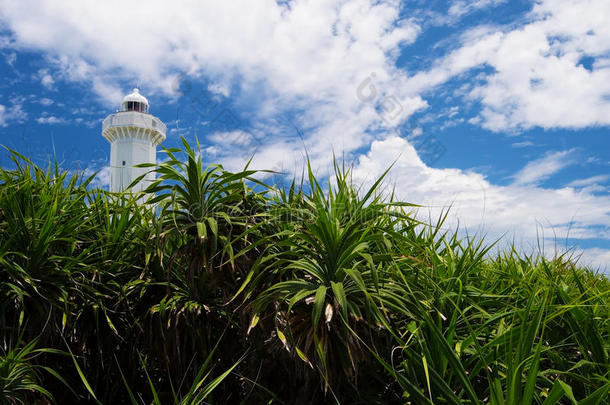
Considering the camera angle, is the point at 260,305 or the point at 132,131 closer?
the point at 260,305

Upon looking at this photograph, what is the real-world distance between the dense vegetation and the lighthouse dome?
26802 mm

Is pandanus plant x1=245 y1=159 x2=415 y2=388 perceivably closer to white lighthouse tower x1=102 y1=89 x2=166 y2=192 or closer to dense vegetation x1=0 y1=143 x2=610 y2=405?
dense vegetation x1=0 y1=143 x2=610 y2=405

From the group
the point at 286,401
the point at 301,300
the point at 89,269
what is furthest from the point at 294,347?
the point at 89,269

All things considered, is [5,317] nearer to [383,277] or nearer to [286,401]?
[286,401]

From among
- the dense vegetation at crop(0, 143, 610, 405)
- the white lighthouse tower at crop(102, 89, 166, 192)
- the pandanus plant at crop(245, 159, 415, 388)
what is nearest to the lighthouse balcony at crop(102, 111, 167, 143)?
the white lighthouse tower at crop(102, 89, 166, 192)

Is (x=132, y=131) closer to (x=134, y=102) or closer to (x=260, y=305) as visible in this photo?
(x=134, y=102)

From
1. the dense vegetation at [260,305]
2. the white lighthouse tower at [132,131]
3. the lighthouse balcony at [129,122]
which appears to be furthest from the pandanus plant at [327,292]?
the lighthouse balcony at [129,122]

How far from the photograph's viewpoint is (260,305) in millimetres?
2535

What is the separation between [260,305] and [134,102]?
28.8 m

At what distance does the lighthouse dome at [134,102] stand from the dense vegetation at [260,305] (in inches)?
1055

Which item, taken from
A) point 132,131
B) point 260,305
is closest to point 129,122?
point 132,131

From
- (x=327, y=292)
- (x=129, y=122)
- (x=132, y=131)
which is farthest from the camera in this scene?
(x=132, y=131)

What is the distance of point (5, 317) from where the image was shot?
3.04 metres

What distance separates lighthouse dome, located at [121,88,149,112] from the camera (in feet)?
93.6
